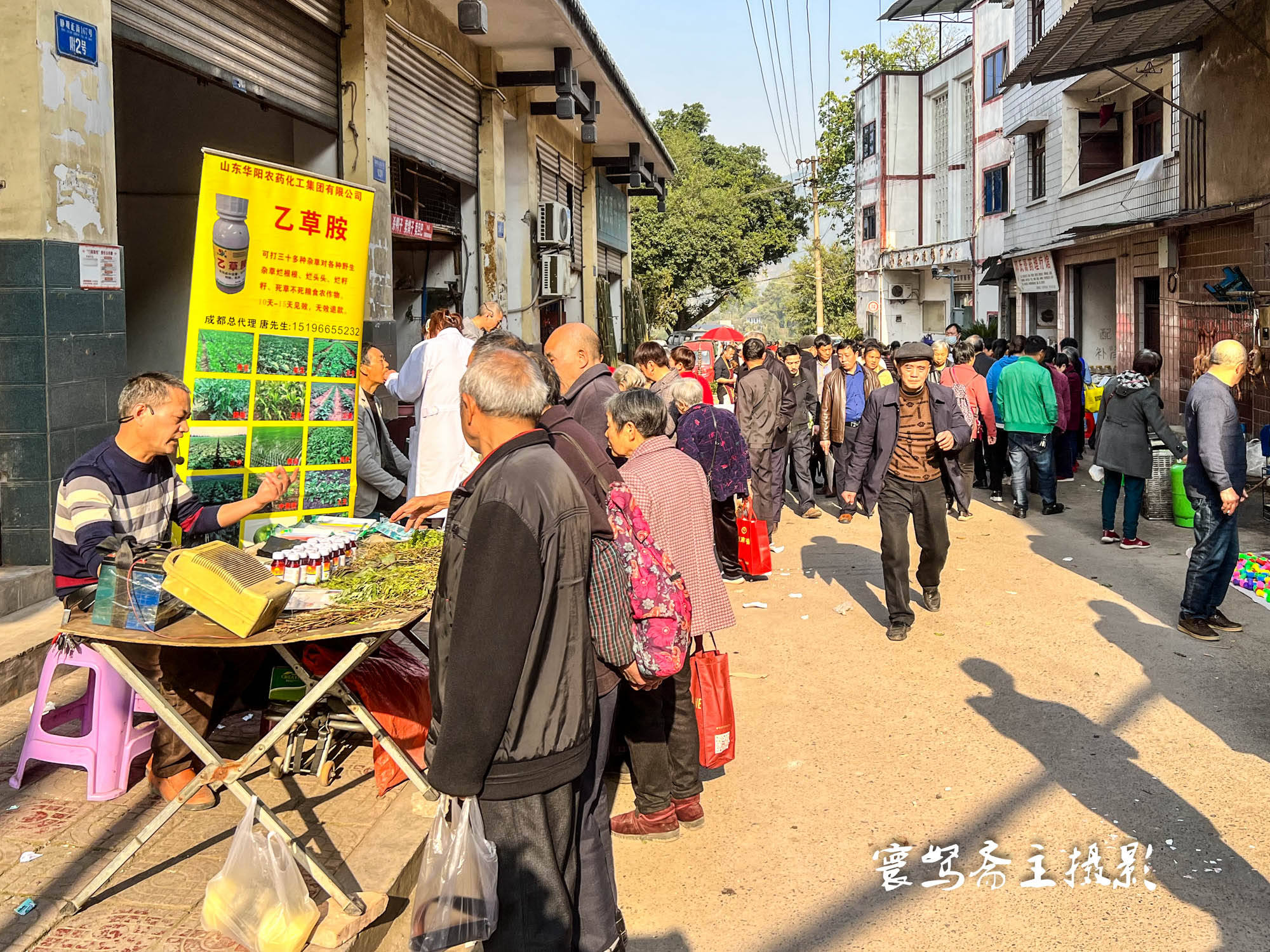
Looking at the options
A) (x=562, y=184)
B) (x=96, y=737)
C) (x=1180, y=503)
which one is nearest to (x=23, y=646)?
(x=96, y=737)

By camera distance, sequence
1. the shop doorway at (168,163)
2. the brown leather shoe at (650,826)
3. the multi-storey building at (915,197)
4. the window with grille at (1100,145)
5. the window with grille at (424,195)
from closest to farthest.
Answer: the brown leather shoe at (650,826) < the shop doorway at (168,163) < the window with grille at (424,195) < the window with grille at (1100,145) < the multi-storey building at (915,197)

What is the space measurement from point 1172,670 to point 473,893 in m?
5.15

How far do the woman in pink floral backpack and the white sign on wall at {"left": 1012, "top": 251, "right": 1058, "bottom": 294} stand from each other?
22.2 metres

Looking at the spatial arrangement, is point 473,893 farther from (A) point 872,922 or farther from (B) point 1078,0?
(B) point 1078,0

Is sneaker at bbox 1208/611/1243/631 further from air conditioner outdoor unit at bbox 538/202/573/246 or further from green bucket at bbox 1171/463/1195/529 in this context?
air conditioner outdoor unit at bbox 538/202/573/246

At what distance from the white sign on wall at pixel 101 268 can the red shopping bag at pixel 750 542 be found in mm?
4853

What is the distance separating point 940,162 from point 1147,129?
20374 millimetres

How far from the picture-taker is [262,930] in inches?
135

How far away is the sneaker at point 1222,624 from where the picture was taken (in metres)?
7.32

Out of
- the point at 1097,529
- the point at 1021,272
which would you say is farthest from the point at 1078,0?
the point at 1021,272

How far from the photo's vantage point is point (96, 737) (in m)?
4.44

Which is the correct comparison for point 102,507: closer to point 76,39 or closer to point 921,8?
point 76,39

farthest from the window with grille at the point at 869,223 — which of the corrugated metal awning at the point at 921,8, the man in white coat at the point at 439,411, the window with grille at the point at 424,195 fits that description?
the man in white coat at the point at 439,411

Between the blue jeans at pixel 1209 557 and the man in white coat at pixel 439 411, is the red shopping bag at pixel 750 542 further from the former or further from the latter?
the blue jeans at pixel 1209 557
